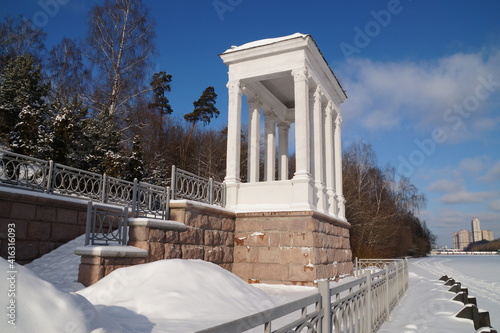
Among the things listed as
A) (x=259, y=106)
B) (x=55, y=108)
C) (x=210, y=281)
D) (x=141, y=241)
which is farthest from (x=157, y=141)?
(x=210, y=281)

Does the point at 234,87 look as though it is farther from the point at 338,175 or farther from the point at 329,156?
the point at 338,175

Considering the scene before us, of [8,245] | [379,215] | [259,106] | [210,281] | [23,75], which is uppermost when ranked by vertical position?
[23,75]

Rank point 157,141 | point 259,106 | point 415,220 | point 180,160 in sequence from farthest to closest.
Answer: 1. point 415,220
2. point 180,160
3. point 157,141
4. point 259,106

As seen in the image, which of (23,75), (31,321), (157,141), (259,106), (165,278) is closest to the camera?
(31,321)

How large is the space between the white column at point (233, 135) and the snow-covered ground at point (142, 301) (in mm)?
5022

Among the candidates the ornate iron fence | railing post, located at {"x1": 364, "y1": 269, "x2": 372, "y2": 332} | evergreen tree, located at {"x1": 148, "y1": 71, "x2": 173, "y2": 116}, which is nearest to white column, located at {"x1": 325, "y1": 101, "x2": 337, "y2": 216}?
railing post, located at {"x1": 364, "y1": 269, "x2": 372, "y2": 332}

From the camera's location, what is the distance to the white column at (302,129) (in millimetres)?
10680

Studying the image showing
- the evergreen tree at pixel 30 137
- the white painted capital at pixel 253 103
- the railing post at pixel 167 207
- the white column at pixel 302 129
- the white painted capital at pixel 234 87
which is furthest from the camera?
the evergreen tree at pixel 30 137

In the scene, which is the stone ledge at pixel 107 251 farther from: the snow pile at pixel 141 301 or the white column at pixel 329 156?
the white column at pixel 329 156

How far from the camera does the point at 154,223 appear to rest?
7.34 metres

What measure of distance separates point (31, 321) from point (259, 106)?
12124 millimetres

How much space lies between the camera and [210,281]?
566 centimetres

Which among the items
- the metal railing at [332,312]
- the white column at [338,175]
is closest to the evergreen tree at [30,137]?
the white column at [338,175]

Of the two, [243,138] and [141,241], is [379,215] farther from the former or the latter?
[141,241]
